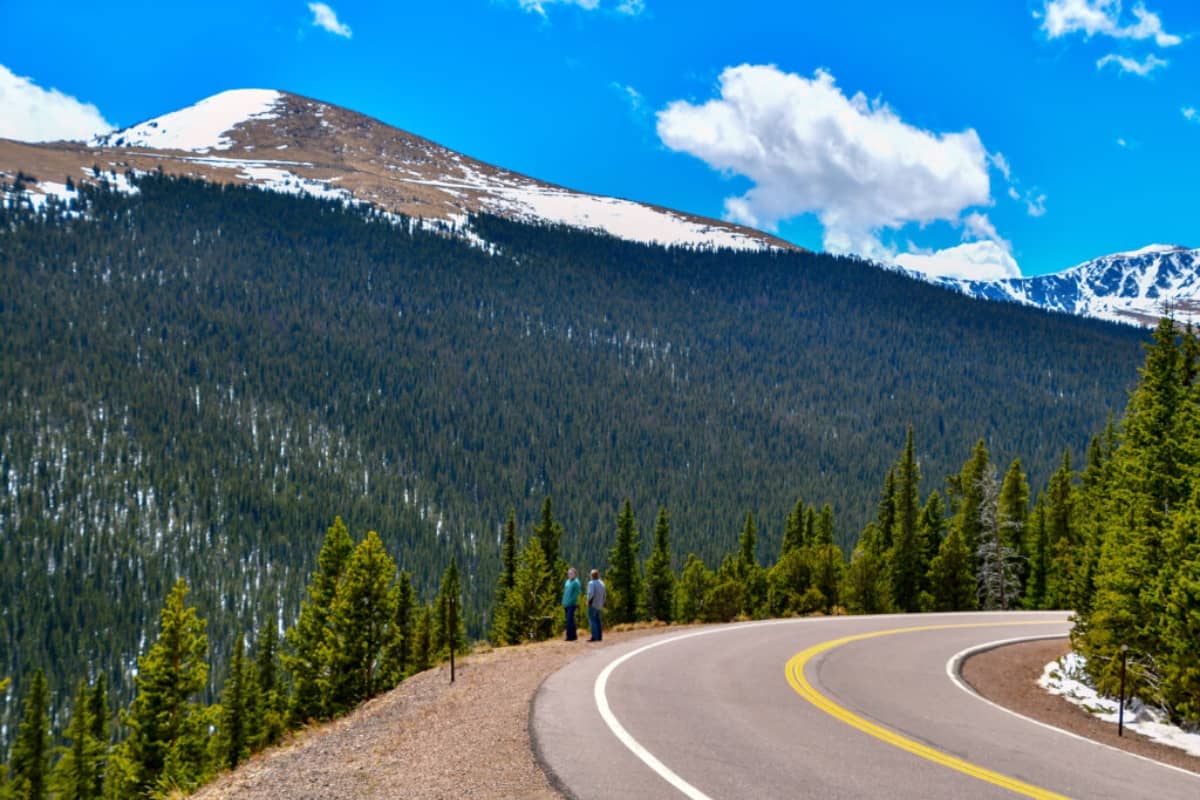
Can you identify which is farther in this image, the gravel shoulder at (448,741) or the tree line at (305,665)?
the tree line at (305,665)

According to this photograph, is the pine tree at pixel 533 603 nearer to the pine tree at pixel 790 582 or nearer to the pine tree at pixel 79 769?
the pine tree at pixel 790 582

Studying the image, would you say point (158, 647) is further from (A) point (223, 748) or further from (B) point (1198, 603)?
(B) point (1198, 603)

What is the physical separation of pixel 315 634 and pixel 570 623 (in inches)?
554

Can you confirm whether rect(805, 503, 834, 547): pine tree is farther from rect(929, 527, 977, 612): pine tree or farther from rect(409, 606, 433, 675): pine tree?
rect(409, 606, 433, 675): pine tree

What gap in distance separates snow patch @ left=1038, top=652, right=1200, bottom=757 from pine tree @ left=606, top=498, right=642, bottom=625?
39.4m

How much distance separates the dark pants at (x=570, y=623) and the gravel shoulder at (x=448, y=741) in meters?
2.27

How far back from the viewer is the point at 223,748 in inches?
1651

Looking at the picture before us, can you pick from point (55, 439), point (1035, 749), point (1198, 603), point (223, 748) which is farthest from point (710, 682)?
point (55, 439)

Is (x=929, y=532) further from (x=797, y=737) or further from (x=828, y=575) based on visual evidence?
(x=797, y=737)

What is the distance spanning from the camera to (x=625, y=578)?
57531mm

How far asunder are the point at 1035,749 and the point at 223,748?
43.1 m

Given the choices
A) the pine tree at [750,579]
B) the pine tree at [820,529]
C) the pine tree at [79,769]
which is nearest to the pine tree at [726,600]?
the pine tree at [750,579]

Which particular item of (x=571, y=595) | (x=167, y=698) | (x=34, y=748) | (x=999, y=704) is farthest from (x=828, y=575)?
(x=34, y=748)

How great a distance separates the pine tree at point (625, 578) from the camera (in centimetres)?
5622
